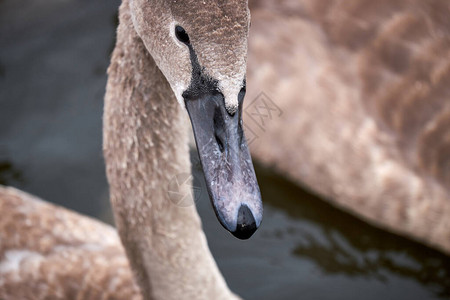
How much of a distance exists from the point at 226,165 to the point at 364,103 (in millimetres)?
2318

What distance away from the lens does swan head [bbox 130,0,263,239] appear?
183cm

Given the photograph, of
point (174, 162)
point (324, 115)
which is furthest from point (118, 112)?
point (324, 115)

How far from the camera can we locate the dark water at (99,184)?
4.08 m

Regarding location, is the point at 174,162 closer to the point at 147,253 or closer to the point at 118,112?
the point at 118,112

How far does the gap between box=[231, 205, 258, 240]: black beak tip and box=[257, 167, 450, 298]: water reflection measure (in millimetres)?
2419

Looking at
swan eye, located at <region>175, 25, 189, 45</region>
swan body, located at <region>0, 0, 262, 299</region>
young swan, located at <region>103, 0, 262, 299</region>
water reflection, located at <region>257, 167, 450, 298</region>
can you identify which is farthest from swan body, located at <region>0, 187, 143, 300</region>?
swan eye, located at <region>175, 25, 189, 45</region>

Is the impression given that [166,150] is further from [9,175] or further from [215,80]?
[9,175]

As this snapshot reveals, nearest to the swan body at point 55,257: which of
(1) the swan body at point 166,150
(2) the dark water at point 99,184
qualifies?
(1) the swan body at point 166,150

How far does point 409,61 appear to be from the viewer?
13.1 feet

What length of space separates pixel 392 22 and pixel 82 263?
238 centimetres

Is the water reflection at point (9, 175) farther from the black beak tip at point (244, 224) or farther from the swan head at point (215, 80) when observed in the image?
the black beak tip at point (244, 224)

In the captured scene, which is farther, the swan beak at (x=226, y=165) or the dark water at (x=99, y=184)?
the dark water at (x=99, y=184)

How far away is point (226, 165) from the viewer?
193 cm

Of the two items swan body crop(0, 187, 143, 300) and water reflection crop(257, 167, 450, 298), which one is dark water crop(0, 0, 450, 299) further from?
swan body crop(0, 187, 143, 300)
